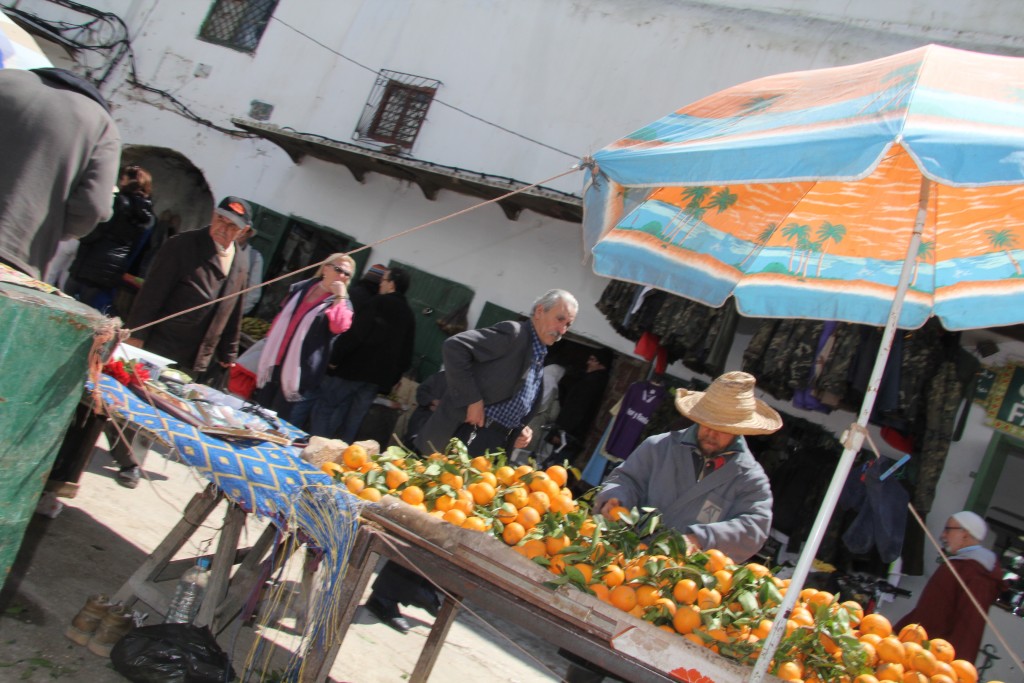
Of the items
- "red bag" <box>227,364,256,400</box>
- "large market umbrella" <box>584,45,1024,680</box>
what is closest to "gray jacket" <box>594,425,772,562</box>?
"large market umbrella" <box>584,45,1024,680</box>

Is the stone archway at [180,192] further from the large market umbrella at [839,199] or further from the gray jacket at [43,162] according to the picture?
the large market umbrella at [839,199]

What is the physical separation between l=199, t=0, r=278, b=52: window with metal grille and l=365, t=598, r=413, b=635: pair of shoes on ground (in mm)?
9602

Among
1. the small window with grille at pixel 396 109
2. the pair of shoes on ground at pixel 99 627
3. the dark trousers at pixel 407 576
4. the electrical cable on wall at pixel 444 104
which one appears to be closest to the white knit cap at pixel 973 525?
the dark trousers at pixel 407 576

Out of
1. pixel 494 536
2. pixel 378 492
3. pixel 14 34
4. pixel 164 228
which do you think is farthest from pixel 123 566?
pixel 164 228

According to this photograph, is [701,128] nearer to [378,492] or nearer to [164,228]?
[378,492]

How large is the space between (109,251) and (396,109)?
503cm

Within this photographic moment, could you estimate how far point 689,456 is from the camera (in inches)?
148

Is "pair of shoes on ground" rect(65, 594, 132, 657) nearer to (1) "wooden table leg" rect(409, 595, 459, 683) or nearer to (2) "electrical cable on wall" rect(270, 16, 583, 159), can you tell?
(1) "wooden table leg" rect(409, 595, 459, 683)

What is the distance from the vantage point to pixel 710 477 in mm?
3652

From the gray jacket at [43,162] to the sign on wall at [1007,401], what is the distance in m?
6.79

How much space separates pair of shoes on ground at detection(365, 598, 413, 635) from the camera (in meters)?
4.57

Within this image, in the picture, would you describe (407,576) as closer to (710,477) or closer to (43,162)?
(710,477)

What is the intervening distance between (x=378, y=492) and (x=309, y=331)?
2.68 meters

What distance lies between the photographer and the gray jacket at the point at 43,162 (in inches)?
139
